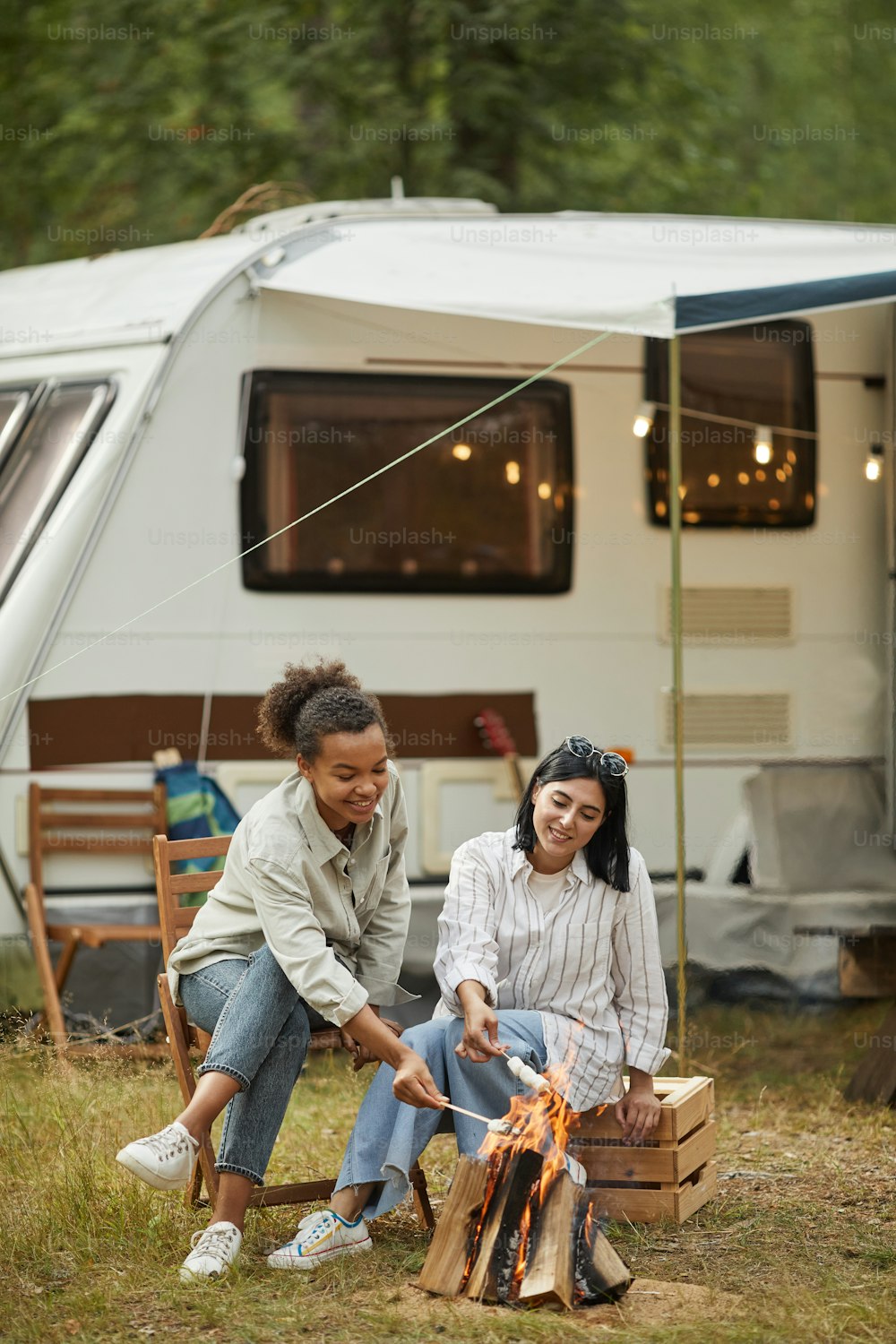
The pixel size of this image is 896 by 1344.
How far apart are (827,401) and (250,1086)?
12.9 feet

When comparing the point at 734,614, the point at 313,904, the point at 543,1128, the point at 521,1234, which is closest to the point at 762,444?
the point at 734,614

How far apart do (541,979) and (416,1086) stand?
1.53 feet

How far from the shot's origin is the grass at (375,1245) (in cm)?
327

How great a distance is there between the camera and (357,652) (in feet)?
19.6

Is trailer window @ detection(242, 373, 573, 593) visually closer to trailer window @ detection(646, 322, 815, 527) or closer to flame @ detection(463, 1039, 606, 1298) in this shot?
trailer window @ detection(646, 322, 815, 527)

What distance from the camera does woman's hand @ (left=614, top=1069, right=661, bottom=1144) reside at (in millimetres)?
3891

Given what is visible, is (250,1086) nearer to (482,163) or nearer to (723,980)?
(723,980)

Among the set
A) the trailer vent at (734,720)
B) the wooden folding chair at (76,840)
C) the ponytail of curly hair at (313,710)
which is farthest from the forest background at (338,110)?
the ponytail of curly hair at (313,710)

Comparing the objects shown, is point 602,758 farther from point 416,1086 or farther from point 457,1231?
point 457,1231

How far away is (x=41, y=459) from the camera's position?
5.66 metres

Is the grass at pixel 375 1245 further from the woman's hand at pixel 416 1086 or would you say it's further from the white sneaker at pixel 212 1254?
the woman's hand at pixel 416 1086

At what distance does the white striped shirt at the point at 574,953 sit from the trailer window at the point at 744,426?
9.22ft

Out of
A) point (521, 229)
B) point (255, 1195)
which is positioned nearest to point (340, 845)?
point (255, 1195)

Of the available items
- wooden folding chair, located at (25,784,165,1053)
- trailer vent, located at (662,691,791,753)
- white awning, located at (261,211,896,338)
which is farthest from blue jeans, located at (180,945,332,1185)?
trailer vent, located at (662,691,791,753)
